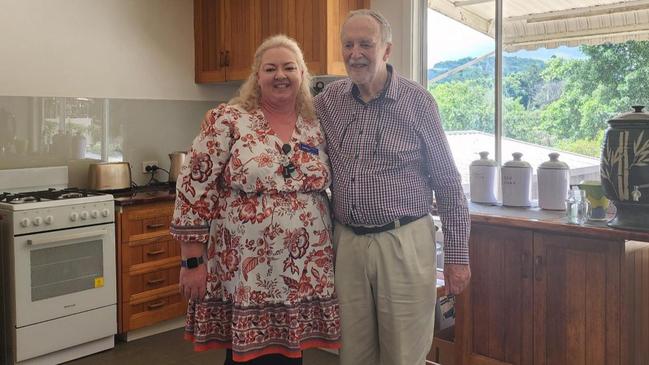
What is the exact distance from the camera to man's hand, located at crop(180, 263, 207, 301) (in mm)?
1749

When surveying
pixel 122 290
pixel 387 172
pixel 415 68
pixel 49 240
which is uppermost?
pixel 415 68

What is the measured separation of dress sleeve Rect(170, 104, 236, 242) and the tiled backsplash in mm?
2184

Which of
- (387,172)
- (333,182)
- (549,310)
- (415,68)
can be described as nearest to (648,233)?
(549,310)

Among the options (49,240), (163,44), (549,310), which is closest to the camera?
(549,310)

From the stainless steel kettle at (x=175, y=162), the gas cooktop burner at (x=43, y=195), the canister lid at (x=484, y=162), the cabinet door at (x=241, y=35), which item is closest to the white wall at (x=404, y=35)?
the canister lid at (x=484, y=162)

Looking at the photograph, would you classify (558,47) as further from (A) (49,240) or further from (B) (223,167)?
(A) (49,240)

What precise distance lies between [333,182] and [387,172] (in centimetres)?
18

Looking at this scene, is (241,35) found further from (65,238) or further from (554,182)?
(554,182)

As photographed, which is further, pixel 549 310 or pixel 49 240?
pixel 49 240

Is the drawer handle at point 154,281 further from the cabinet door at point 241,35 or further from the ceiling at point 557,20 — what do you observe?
the ceiling at point 557,20

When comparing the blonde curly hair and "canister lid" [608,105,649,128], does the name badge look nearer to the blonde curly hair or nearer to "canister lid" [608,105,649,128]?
the blonde curly hair

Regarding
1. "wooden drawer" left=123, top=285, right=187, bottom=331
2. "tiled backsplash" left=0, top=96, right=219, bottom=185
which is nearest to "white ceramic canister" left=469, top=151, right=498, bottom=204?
"wooden drawer" left=123, top=285, right=187, bottom=331

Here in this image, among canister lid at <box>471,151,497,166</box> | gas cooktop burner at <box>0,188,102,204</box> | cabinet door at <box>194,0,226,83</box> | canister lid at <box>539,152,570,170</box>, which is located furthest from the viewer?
cabinet door at <box>194,0,226,83</box>

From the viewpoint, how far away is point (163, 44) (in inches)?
162
